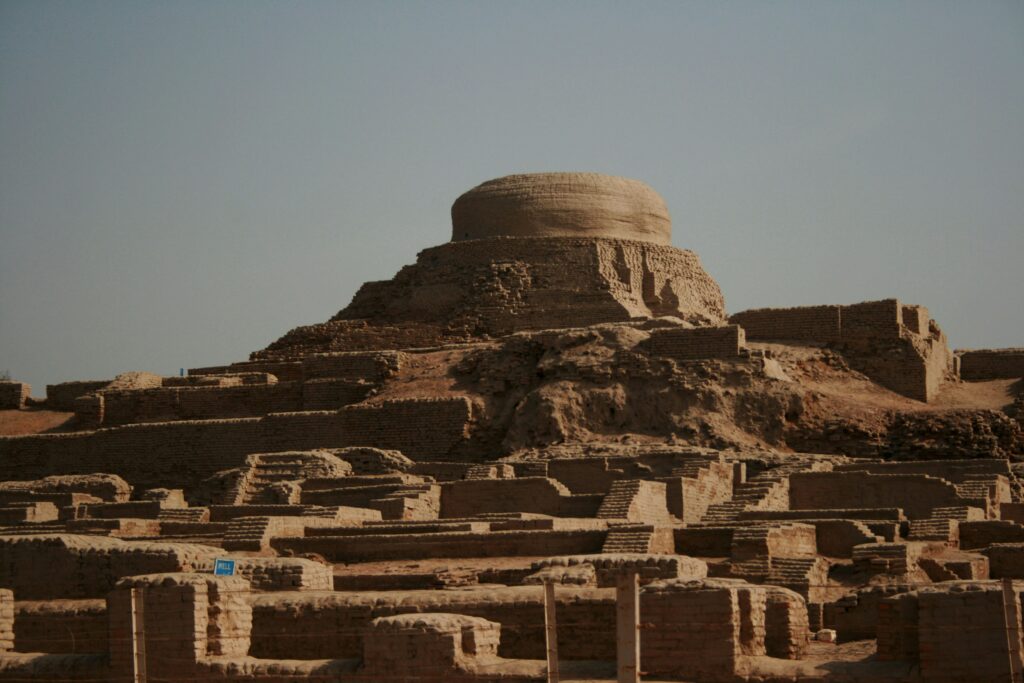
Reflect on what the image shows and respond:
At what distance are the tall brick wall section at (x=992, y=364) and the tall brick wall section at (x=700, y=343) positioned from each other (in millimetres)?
6129

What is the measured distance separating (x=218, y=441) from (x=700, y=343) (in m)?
8.31

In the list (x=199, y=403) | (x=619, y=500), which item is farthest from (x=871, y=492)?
(x=199, y=403)

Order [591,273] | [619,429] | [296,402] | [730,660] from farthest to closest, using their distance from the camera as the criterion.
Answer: [591,273]
[296,402]
[619,429]
[730,660]

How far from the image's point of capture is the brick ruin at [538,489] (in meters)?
11.2

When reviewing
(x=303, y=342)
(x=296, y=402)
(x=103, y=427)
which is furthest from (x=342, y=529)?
(x=303, y=342)

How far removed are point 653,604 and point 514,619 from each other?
63.1 inches

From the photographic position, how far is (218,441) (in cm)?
2973

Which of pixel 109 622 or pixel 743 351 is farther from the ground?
pixel 743 351

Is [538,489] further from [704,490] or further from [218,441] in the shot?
[218,441]

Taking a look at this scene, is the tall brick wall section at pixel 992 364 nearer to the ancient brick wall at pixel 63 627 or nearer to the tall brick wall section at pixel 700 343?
the tall brick wall section at pixel 700 343

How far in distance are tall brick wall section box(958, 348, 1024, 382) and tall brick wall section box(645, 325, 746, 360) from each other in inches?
241

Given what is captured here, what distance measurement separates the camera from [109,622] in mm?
11961

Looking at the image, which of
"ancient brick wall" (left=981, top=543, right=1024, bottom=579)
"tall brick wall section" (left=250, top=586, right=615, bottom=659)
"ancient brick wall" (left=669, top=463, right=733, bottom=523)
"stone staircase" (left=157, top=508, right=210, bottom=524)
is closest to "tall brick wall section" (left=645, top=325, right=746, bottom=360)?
"ancient brick wall" (left=669, top=463, right=733, bottom=523)

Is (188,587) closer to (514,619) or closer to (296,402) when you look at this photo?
(514,619)
